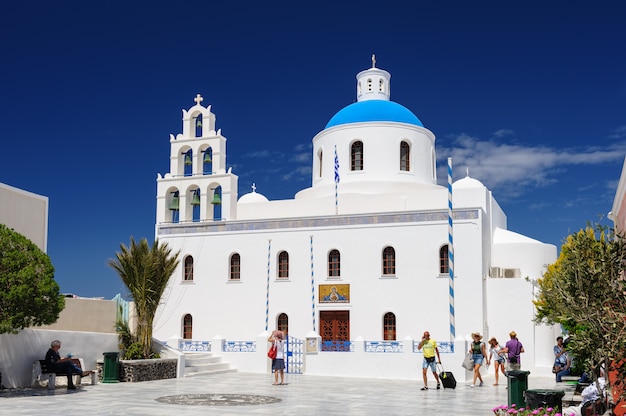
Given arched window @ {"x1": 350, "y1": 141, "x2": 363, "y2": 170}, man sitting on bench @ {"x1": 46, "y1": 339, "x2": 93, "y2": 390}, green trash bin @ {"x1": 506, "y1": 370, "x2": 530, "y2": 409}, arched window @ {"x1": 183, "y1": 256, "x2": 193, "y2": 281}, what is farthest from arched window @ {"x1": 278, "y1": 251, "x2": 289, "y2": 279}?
green trash bin @ {"x1": 506, "y1": 370, "x2": 530, "y2": 409}

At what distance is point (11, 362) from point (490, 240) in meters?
16.3

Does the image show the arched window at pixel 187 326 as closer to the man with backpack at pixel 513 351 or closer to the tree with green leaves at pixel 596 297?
the man with backpack at pixel 513 351

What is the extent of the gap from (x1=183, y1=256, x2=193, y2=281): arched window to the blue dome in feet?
25.9

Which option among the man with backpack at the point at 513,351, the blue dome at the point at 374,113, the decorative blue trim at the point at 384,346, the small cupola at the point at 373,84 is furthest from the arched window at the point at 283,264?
the man with backpack at the point at 513,351

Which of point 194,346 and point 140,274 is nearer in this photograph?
point 140,274

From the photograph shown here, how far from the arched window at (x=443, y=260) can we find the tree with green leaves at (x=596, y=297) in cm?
1465

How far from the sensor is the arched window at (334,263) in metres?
24.4

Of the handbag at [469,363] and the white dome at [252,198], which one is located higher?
the white dome at [252,198]

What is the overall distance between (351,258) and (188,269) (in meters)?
6.36

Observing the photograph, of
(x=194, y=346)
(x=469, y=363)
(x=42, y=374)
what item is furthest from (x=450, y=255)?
(x=42, y=374)

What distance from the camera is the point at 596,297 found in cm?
776

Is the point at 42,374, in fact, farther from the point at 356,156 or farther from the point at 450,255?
the point at 356,156

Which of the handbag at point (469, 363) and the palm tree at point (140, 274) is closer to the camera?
the handbag at point (469, 363)

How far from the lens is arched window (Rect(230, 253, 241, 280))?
25.7 metres
